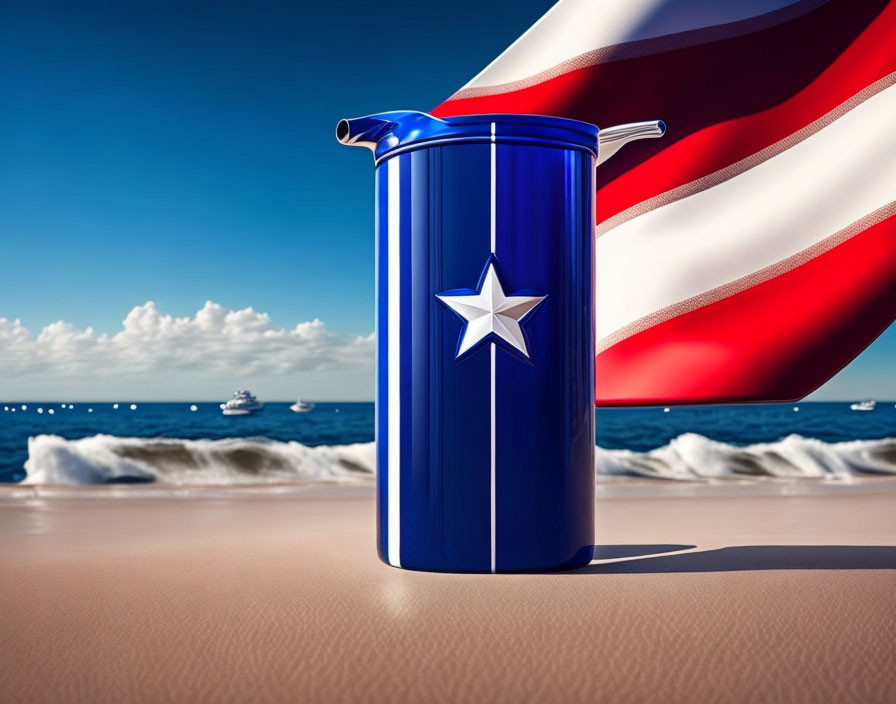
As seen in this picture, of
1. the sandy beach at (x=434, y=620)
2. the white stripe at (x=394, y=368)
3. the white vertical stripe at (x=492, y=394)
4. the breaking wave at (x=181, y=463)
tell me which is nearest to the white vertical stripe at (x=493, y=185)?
the white vertical stripe at (x=492, y=394)

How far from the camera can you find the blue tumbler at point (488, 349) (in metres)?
1.98

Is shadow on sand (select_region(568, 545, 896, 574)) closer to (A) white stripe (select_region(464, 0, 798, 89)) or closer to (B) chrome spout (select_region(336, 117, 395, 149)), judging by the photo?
(B) chrome spout (select_region(336, 117, 395, 149))

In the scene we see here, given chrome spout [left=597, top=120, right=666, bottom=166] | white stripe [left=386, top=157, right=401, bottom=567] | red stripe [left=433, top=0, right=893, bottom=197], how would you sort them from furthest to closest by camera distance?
red stripe [left=433, top=0, right=893, bottom=197], chrome spout [left=597, top=120, right=666, bottom=166], white stripe [left=386, top=157, right=401, bottom=567]

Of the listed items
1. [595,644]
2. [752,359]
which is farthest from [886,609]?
[752,359]

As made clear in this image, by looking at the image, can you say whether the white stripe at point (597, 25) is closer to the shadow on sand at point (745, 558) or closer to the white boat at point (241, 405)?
the shadow on sand at point (745, 558)

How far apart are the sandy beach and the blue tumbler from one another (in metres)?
0.13

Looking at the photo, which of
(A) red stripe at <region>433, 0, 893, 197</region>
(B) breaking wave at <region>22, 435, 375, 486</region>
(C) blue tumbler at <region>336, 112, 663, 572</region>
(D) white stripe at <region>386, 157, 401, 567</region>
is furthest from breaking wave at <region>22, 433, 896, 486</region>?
(C) blue tumbler at <region>336, 112, 663, 572</region>

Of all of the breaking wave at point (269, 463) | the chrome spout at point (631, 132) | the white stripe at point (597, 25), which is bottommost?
the breaking wave at point (269, 463)

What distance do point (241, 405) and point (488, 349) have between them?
94.5ft

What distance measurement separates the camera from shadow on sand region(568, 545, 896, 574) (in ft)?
6.76

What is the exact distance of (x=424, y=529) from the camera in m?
2.01

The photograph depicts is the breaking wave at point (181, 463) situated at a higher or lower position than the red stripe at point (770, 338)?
lower

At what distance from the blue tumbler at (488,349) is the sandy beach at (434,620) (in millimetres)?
131

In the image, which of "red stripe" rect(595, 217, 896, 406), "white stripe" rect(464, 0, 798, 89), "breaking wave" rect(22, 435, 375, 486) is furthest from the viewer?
"breaking wave" rect(22, 435, 375, 486)
